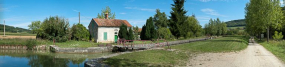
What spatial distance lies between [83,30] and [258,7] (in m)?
28.1

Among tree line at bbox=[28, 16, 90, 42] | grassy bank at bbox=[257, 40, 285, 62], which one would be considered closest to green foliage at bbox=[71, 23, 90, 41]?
tree line at bbox=[28, 16, 90, 42]

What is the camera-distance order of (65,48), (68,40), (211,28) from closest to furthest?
1. (65,48)
2. (68,40)
3. (211,28)

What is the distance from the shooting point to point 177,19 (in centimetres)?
3859

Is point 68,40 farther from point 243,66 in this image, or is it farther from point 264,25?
point 264,25

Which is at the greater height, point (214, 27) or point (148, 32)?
point (214, 27)

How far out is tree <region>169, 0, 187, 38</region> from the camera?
126 ft

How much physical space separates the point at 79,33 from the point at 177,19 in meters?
21.2

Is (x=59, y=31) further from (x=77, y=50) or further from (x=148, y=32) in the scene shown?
(x=148, y=32)

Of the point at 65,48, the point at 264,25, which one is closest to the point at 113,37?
the point at 65,48

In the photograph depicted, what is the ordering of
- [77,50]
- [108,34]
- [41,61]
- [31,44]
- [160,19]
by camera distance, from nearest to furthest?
1. [41,61]
2. [77,50]
3. [31,44]
4. [108,34]
5. [160,19]

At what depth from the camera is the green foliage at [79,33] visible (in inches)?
1087

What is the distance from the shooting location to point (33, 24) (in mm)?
45469

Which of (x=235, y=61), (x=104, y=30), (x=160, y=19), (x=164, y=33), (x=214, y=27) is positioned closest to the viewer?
(x=235, y=61)

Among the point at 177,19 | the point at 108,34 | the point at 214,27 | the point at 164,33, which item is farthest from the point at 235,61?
the point at 214,27
